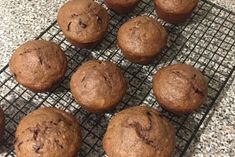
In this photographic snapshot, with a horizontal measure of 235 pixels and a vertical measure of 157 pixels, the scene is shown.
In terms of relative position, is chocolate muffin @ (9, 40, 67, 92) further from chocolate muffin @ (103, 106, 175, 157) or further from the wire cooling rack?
chocolate muffin @ (103, 106, 175, 157)

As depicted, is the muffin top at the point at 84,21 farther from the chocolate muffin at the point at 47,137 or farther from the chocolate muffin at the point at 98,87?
the chocolate muffin at the point at 47,137

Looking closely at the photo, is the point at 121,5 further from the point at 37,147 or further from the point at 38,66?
the point at 37,147

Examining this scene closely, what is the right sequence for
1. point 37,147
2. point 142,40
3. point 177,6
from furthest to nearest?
point 177,6
point 142,40
point 37,147

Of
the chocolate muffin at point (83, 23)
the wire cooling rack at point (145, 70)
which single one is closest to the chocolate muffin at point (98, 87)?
the wire cooling rack at point (145, 70)

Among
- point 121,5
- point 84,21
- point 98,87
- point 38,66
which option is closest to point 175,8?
point 121,5

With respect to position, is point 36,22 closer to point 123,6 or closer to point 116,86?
point 123,6

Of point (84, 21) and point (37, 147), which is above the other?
point (84, 21)
